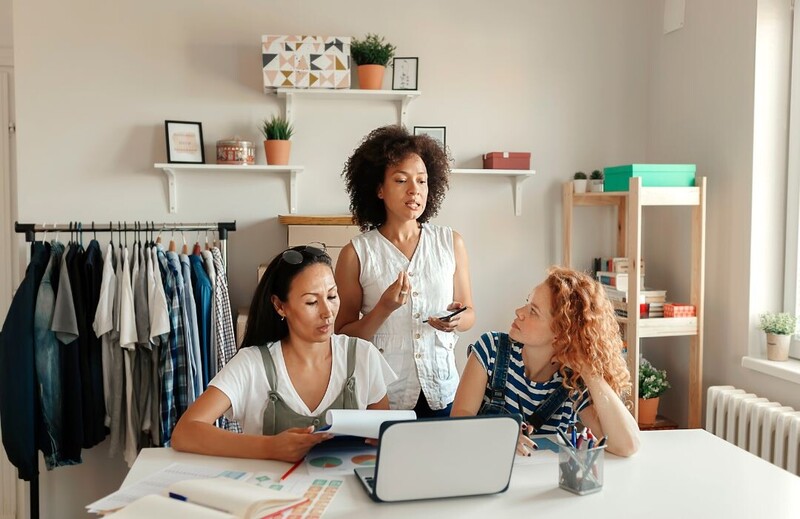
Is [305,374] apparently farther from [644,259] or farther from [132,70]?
[644,259]

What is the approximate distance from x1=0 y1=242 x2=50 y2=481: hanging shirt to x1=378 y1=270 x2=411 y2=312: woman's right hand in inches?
60.8

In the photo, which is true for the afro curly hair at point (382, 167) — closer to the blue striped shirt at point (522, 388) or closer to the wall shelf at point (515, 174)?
the blue striped shirt at point (522, 388)

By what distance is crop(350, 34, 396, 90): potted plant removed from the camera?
10.6ft

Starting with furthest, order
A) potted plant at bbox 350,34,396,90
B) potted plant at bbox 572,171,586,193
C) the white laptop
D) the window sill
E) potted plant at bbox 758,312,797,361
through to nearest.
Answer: potted plant at bbox 572,171,586,193 < potted plant at bbox 350,34,396,90 < potted plant at bbox 758,312,797,361 < the window sill < the white laptop

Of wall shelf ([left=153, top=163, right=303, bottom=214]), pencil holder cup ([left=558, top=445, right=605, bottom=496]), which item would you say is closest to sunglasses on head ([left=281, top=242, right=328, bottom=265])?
pencil holder cup ([left=558, top=445, right=605, bottom=496])

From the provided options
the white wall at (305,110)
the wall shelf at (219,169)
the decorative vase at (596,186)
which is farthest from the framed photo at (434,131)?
the decorative vase at (596,186)

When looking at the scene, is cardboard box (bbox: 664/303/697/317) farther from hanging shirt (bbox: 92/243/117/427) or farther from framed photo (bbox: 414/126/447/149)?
hanging shirt (bbox: 92/243/117/427)

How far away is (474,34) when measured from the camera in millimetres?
3475

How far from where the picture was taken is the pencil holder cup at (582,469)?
5.00ft

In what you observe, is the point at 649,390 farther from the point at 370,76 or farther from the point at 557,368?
the point at 370,76

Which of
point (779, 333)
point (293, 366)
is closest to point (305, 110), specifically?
point (293, 366)

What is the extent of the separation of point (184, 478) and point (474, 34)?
8.39ft

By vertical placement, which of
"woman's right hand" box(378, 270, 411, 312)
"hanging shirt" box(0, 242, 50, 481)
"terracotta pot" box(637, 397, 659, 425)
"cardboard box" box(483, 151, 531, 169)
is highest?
"cardboard box" box(483, 151, 531, 169)

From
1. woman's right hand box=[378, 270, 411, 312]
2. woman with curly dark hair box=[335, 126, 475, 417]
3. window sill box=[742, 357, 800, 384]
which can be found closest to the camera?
woman's right hand box=[378, 270, 411, 312]
